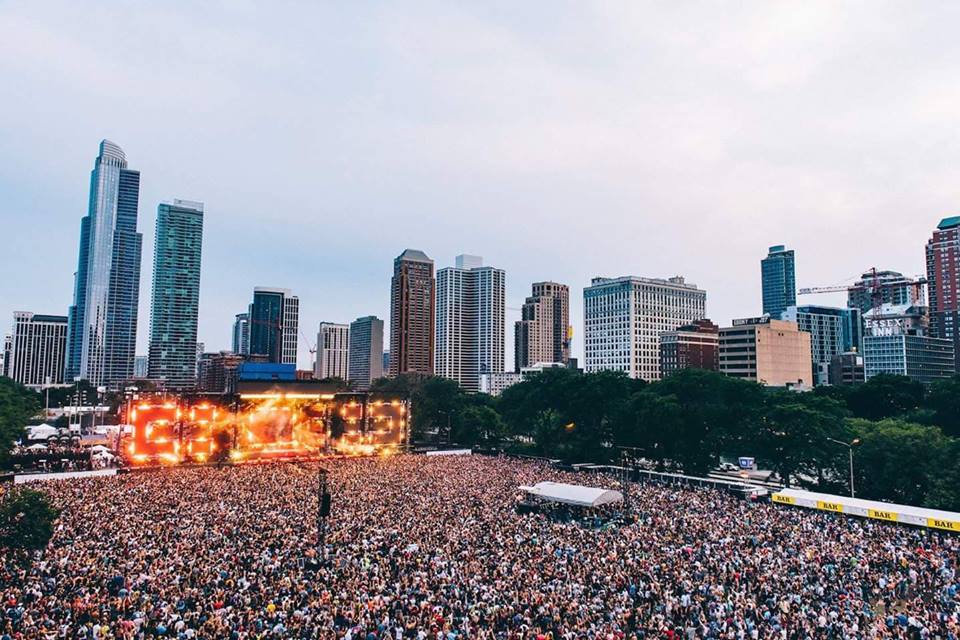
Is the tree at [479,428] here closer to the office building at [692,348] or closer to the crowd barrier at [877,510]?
the crowd barrier at [877,510]

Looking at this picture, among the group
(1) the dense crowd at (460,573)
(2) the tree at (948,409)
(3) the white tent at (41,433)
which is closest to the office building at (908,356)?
(2) the tree at (948,409)

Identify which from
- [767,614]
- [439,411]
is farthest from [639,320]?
[767,614]

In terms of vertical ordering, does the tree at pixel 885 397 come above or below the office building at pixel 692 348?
below

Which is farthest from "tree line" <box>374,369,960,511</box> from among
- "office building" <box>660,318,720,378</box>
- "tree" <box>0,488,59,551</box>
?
"office building" <box>660,318,720,378</box>

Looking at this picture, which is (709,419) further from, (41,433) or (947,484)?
(41,433)

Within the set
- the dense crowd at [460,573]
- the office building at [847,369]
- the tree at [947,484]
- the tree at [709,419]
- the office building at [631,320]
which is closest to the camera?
the dense crowd at [460,573]

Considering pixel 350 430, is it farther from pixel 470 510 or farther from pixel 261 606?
pixel 261 606
